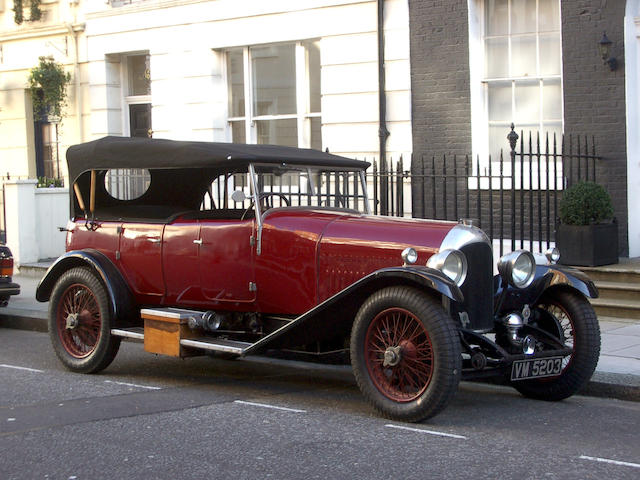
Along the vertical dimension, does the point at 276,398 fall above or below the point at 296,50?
below

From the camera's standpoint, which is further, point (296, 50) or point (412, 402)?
point (296, 50)

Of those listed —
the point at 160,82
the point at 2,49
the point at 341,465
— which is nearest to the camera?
the point at 341,465

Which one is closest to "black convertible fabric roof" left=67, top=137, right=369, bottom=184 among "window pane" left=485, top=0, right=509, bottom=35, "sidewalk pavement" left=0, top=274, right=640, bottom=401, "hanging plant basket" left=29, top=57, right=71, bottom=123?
"sidewalk pavement" left=0, top=274, right=640, bottom=401

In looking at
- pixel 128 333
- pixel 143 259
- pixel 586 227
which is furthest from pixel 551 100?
pixel 128 333

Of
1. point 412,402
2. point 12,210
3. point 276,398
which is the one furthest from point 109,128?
point 412,402

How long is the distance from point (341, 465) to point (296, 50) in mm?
10844

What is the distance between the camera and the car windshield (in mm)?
8133

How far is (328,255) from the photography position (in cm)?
732

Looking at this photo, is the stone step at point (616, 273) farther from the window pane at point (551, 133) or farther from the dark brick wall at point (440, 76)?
the dark brick wall at point (440, 76)

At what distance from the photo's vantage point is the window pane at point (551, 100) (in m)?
12.8

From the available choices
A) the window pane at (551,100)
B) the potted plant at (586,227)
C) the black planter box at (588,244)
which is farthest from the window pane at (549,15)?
the black planter box at (588,244)

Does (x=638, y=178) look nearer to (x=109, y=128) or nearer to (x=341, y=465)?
(x=341, y=465)

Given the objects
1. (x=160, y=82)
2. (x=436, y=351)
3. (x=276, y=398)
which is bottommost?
(x=276, y=398)

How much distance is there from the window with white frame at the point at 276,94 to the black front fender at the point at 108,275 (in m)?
7.25
